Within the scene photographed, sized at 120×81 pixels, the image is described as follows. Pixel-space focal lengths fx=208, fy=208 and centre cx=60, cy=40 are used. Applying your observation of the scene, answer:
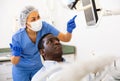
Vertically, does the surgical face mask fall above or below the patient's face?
above

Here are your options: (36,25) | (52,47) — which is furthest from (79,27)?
(52,47)

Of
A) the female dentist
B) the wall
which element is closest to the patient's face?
the wall

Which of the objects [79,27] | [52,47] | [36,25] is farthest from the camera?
[79,27]

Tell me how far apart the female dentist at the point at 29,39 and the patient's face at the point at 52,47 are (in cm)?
57

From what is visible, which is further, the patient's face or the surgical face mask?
the surgical face mask

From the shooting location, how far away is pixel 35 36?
2053 mm

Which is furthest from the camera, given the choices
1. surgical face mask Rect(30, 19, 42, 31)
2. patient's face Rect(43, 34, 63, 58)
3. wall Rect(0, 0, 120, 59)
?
surgical face mask Rect(30, 19, 42, 31)

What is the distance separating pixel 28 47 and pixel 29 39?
80 millimetres

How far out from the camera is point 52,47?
4.53ft

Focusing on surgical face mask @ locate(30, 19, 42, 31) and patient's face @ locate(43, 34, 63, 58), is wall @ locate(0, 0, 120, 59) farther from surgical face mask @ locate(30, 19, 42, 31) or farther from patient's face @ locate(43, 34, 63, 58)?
surgical face mask @ locate(30, 19, 42, 31)

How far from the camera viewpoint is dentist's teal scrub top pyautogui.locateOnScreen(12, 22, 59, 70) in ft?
6.63

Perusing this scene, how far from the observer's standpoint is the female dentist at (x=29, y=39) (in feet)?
6.54

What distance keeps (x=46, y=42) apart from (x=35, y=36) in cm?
66

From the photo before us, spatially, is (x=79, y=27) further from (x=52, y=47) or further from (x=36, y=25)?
(x=52, y=47)
